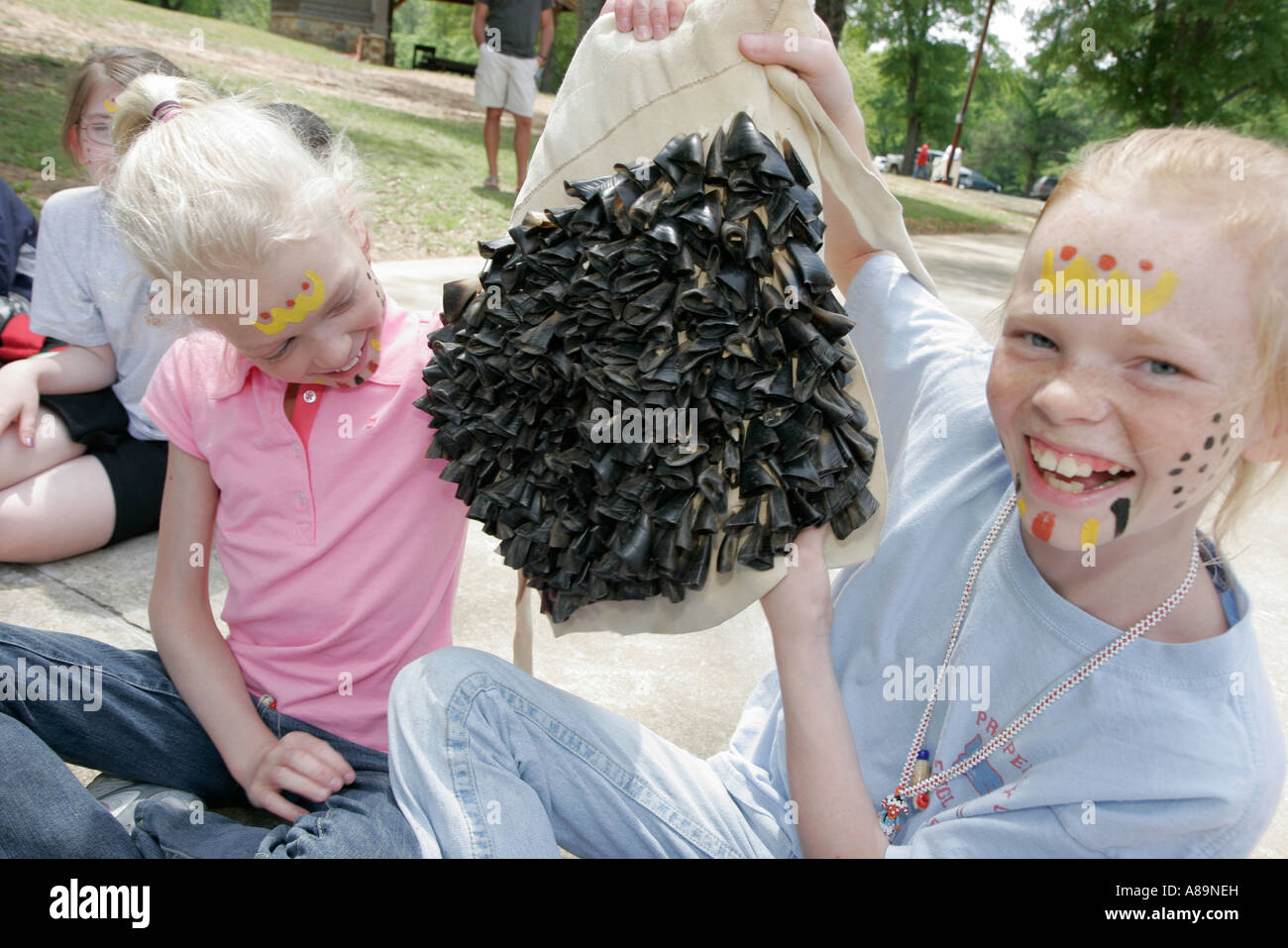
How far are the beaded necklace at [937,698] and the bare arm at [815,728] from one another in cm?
13

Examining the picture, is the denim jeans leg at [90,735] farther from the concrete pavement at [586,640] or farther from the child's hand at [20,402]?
the child's hand at [20,402]

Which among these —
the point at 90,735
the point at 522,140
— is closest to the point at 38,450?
the point at 90,735

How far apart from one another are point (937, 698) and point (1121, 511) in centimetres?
46

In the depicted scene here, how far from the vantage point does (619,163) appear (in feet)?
4.87

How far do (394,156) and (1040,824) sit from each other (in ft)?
30.7

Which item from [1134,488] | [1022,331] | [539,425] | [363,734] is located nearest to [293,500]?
[363,734]

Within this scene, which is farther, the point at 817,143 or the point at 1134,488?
the point at 817,143

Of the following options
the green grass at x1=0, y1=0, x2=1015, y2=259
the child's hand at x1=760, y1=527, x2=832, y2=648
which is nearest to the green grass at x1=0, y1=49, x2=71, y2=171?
the green grass at x1=0, y1=0, x2=1015, y2=259

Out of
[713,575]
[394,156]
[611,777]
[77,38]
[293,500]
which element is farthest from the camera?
[77,38]

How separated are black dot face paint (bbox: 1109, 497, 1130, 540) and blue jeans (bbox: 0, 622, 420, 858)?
1.19m

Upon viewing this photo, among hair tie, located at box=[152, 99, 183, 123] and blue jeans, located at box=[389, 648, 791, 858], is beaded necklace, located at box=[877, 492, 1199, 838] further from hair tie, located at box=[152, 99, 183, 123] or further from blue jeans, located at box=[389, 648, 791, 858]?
hair tie, located at box=[152, 99, 183, 123]

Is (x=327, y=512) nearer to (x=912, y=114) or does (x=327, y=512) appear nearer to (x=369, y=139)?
(x=369, y=139)

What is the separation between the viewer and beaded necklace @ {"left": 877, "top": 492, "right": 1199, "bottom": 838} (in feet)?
4.73
